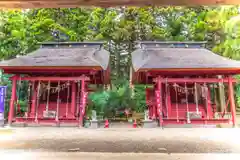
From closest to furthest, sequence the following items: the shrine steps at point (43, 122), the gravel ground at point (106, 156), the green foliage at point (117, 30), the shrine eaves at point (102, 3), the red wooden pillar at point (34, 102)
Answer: the shrine eaves at point (102, 3)
the gravel ground at point (106, 156)
the shrine steps at point (43, 122)
the red wooden pillar at point (34, 102)
the green foliage at point (117, 30)

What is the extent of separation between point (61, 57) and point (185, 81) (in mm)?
5743

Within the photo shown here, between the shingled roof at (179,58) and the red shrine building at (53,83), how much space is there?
2119 millimetres

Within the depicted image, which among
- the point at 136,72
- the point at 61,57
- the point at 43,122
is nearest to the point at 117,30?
the point at 61,57

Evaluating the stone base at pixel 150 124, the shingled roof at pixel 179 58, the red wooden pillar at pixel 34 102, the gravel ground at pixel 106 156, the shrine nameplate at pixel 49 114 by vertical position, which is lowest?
the stone base at pixel 150 124

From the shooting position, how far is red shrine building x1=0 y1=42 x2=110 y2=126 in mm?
8711

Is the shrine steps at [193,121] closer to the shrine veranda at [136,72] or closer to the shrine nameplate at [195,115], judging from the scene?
the shrine veranda at [136,72]

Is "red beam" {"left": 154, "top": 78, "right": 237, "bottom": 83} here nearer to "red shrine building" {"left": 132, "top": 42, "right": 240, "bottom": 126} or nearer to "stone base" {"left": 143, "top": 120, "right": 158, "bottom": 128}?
"red shrine building" {"left": 132, "top": 42, "right": 240, "bottom": 126}

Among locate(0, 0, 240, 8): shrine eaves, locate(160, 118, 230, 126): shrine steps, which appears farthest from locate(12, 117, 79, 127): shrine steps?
locate(0, 0, 240, 8): shrine eaves

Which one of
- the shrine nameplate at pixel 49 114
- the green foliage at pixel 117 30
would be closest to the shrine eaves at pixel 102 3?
the shrine nameplate at pixel 49 114

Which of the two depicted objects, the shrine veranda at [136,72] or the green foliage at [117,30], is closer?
the shrine veranda at [136,72]

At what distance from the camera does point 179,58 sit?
9664 millimetres

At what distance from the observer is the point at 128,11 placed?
18234 mm

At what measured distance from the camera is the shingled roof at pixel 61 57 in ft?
28.7

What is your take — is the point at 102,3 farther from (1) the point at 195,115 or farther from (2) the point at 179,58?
(1) the point at 195,115
